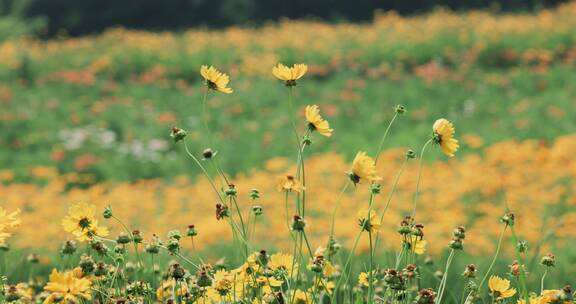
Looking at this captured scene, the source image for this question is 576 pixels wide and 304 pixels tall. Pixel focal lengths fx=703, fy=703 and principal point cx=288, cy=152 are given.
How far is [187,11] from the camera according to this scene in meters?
16.5

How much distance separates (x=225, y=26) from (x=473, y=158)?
11869 mm

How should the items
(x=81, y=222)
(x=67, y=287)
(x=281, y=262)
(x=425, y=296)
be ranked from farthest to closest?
(x=281, y=262), (x=81, y=222), (x=425, y=296), (x=67, y=287)

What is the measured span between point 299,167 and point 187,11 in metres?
15.8

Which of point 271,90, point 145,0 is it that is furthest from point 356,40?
point 145,0

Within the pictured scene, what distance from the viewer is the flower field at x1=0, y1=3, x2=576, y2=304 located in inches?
50.4

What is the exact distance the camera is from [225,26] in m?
16.2

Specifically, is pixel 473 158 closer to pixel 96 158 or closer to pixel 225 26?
pixel 96 158

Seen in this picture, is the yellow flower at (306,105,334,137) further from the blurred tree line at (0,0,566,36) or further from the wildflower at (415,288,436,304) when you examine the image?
the blurred tree line at (0,0,566,36)

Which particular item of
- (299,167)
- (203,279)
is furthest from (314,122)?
(203,279)

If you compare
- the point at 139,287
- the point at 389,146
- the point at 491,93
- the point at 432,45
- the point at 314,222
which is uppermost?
the point at 432,45

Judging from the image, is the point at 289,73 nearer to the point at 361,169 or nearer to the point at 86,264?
the point at 361,169

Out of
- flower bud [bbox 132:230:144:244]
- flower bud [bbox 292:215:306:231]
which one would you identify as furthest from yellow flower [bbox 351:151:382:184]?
flower bud [bbox 132:230:144:244]

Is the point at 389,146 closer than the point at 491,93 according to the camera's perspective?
Yes

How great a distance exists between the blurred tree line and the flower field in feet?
16.0
